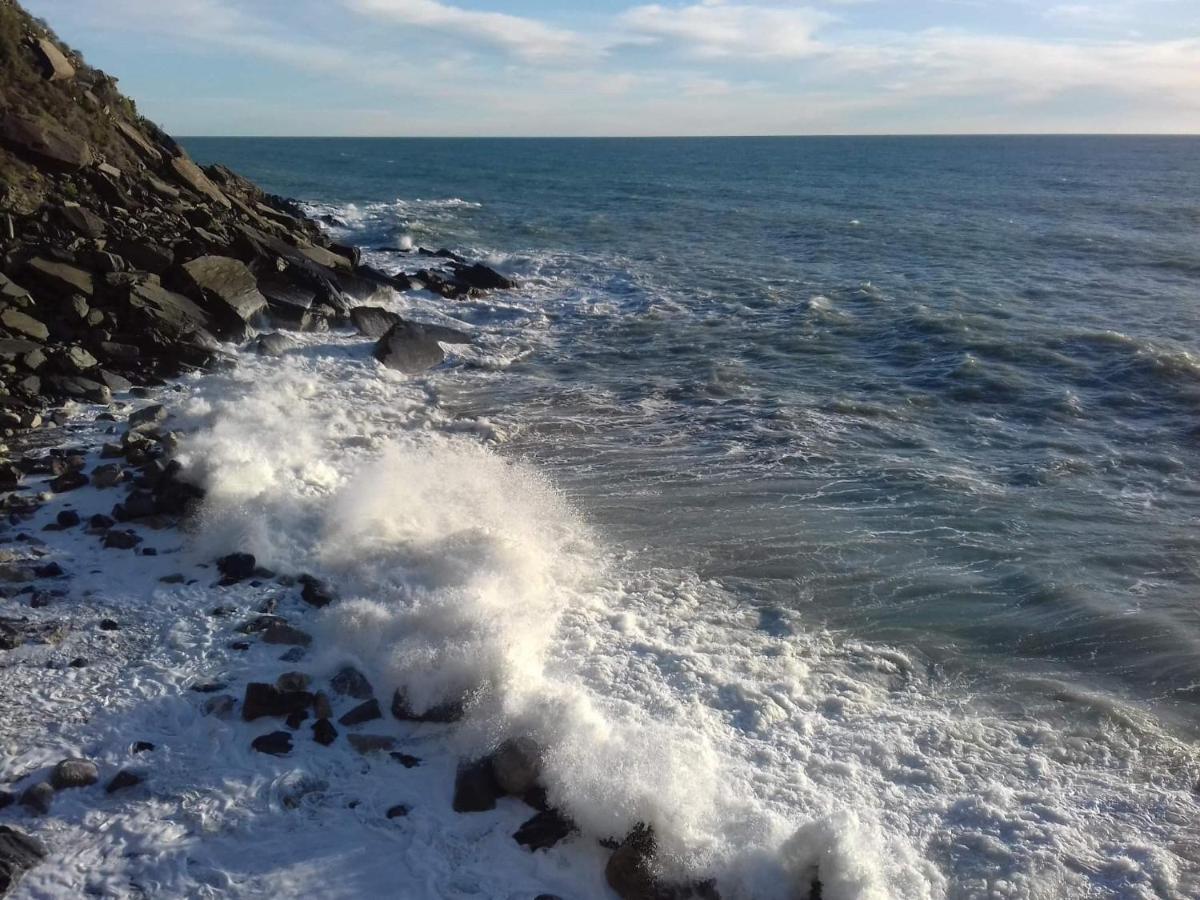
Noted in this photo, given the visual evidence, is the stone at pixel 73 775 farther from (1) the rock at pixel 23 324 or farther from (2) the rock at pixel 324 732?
(1) the rock at pixel 23 324

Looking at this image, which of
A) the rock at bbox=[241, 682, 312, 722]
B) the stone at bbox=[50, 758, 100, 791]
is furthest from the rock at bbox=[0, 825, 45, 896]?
the rock at bbox=[241, 682, 312, 722]

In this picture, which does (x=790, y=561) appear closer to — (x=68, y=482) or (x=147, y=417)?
(x=68, y=482)

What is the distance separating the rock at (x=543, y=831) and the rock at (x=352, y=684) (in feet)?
5.99

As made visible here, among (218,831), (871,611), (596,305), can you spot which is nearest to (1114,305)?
(596,305)

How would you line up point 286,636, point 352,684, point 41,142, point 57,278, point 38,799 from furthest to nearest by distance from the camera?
1. point 41,142
2. point 57,278
3. point 286,636
4. point 352,684
5. point 38,799

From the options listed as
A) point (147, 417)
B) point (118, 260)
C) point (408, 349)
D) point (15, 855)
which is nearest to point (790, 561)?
point (15, 855)

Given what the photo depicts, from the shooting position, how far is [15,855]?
517 cm

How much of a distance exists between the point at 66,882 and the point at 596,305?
65.7ft

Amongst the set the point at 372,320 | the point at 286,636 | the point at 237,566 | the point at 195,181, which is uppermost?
the point at 195,181

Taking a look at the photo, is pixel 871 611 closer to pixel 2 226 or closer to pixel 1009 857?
pixel 1009 857

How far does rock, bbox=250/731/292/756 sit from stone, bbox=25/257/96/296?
11.1 metres

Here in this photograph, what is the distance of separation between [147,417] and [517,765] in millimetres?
8288

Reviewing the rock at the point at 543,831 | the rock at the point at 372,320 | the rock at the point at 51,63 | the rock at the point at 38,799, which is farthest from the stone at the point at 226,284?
the rock at the point at 543,831

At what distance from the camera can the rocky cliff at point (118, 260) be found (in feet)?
44.9
